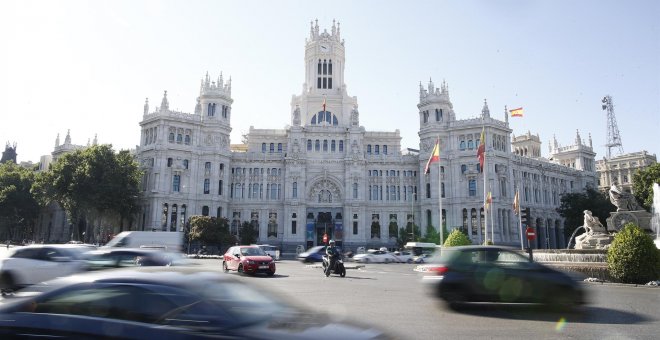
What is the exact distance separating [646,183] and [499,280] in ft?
186

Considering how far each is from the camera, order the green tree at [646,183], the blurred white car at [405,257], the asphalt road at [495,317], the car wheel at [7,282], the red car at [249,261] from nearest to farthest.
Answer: the asphalt road at [495,317]
the car wheel at [7,282]
the red car at [249,261]
the blurred white car at [405,257]
the green tree at [646,183]

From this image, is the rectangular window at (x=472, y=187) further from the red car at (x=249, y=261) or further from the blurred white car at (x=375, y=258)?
the red car at (x=249, y=261)

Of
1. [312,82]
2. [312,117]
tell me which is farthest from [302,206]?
[312,82]

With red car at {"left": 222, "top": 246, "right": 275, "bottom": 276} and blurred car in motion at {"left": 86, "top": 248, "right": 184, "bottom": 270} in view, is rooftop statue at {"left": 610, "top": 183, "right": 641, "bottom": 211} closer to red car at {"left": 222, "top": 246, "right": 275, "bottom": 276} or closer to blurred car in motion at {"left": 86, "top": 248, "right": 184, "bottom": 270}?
red car at {"left": 222, "top": 246, "right": 275, "bottom": 276}

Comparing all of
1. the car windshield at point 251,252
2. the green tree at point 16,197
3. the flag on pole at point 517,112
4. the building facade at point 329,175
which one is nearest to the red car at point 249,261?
the car windshield at point 251,252

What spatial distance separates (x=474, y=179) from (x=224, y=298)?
69155 millimetres

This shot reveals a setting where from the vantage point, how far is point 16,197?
250ft

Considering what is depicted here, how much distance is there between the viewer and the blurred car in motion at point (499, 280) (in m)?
11.5

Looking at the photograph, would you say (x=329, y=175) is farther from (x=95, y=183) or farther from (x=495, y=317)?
(x=495, y=317)

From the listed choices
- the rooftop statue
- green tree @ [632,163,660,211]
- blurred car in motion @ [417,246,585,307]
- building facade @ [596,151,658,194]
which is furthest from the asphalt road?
building facade @ [596,151,658,194]

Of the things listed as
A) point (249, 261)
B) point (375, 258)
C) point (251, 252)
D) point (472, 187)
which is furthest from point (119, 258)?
point (472, 187)

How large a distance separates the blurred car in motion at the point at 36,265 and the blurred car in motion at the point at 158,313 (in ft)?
34.7

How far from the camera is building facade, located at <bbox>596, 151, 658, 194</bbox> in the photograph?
102312 mm

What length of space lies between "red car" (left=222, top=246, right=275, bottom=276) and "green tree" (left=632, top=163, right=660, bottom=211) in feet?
163
